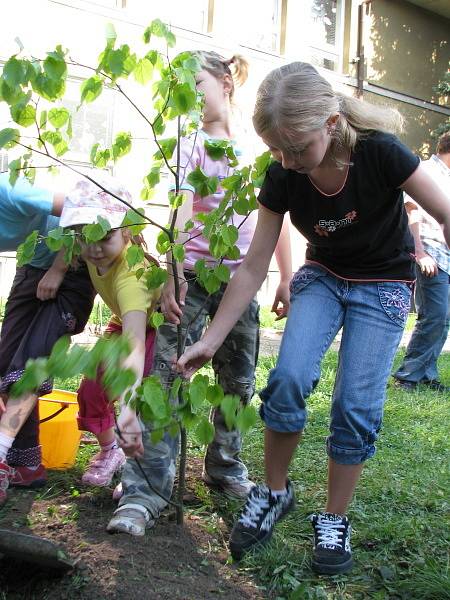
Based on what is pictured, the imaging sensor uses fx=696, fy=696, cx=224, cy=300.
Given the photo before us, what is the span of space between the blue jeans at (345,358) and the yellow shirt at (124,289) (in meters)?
0.47

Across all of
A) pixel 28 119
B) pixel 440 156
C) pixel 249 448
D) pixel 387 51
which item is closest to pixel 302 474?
pixel 249 448

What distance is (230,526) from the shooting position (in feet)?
8.04

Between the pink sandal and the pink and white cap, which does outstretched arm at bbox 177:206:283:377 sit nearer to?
the pink and white cap

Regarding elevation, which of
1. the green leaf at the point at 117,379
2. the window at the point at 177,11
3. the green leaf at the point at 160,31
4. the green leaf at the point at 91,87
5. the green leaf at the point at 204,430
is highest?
the window at the point at 177,11

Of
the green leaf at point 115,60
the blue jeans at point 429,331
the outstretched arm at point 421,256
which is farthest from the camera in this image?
the blue jeans at point 429,331

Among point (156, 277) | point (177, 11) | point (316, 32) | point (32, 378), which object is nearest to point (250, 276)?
point (156, 277)

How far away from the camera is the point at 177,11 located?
995cm

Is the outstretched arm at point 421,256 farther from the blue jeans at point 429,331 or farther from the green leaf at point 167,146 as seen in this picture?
the green leaf at point 167,146

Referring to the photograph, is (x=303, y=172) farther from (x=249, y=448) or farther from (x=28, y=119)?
(x=249, y=448)

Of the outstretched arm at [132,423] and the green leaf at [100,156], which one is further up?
the green leaf at [100,156]

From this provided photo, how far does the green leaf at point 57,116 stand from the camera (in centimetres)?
192

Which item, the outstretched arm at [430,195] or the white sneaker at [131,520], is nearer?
the outstretched arm at [430,195]

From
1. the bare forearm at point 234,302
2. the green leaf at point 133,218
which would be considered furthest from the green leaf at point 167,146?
the bare forearm at point 234,302

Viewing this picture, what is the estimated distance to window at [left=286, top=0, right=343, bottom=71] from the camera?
37.8 feet
